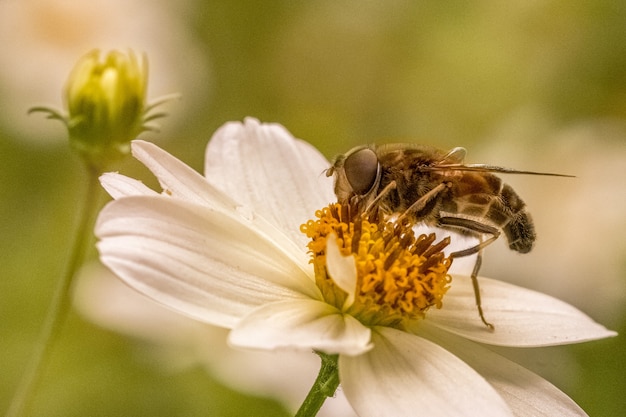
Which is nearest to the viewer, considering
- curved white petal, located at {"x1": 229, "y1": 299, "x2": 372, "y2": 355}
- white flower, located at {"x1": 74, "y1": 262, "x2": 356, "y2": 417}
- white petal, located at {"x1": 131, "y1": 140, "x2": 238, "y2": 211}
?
curved white petal, located at {"x1": 229, "y1": 299, "x2": 372, "y2": 355}

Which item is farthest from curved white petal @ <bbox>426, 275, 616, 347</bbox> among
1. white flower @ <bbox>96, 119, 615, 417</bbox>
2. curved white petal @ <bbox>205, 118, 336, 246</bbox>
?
curved white petal @ <bbox>205, 118, 336, 246</bbox>

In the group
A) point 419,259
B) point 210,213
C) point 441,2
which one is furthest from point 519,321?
point 441,2

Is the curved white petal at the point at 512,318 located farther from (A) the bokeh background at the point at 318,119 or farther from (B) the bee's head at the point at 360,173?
(A) the bokeh background at the point at 318,119

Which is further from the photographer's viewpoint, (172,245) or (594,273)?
(594,273)

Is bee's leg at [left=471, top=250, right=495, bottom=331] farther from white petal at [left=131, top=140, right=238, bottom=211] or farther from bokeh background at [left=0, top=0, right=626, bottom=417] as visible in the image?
bokeh background at [left=0, top=0, right=626, bottom=417]

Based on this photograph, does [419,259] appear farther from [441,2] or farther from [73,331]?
[441,2]

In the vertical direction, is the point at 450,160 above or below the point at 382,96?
above
